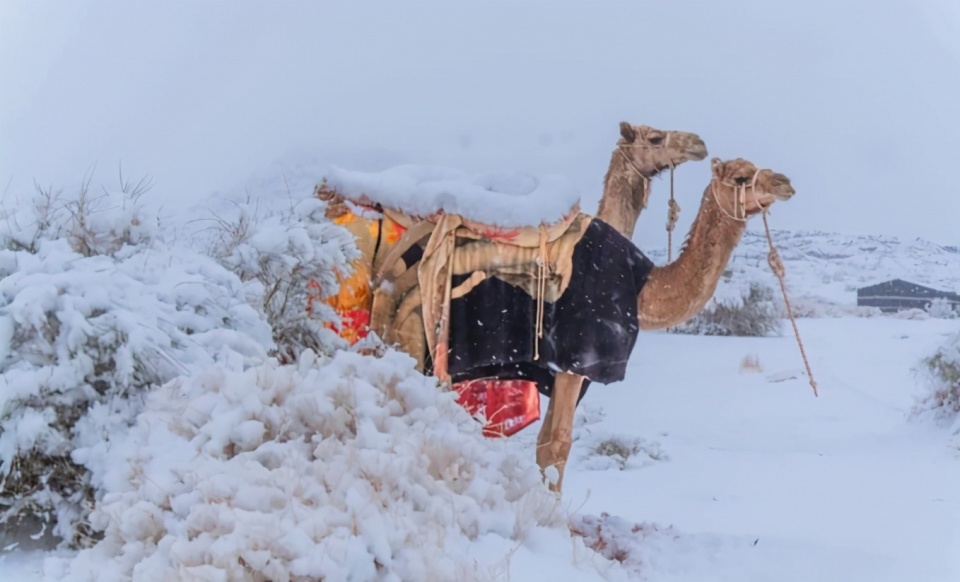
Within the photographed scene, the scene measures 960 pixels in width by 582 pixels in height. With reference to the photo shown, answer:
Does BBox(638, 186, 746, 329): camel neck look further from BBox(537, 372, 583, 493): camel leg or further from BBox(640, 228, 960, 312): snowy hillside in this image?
BBox(537, 372, 583, 493): camel leg

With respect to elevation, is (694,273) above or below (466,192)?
below

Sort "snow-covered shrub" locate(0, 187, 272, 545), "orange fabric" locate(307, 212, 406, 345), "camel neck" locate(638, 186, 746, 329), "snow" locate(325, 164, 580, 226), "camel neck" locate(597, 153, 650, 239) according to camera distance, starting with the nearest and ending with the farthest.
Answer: "snow-covered shrub" locate(0, 187, 272, 545) → "snow" locate(325, 164, 580, 226) → "orange fabric" locate(307, 212, 406, 345) → "camel neck" locate(638, 186, 746, 329) → "camel neck" locate(597, 153, 650, 239)

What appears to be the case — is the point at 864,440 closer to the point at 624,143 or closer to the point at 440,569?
the point at 624,143

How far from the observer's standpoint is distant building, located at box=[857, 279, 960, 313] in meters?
3.22

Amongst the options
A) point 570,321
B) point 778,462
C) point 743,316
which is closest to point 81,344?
point 570,321

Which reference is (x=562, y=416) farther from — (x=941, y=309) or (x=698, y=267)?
(x=941, y=309)

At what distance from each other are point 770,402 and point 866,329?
500 millimetres

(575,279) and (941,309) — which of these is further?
(941,309)

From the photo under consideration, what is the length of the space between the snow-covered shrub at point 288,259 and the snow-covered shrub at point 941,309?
7.49 ft

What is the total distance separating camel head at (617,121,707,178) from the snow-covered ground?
0.74 m

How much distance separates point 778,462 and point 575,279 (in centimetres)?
99

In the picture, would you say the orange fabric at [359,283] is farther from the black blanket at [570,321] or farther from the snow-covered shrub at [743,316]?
the snow-covered shrub at [743,316]

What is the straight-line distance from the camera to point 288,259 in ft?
8.28

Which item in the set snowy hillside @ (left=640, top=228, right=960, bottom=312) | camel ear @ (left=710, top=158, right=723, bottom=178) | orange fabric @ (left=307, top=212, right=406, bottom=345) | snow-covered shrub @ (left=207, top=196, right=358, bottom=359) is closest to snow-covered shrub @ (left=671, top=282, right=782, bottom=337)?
snowy hillside @ (left=640, top=228, right=960, bottom=312)
